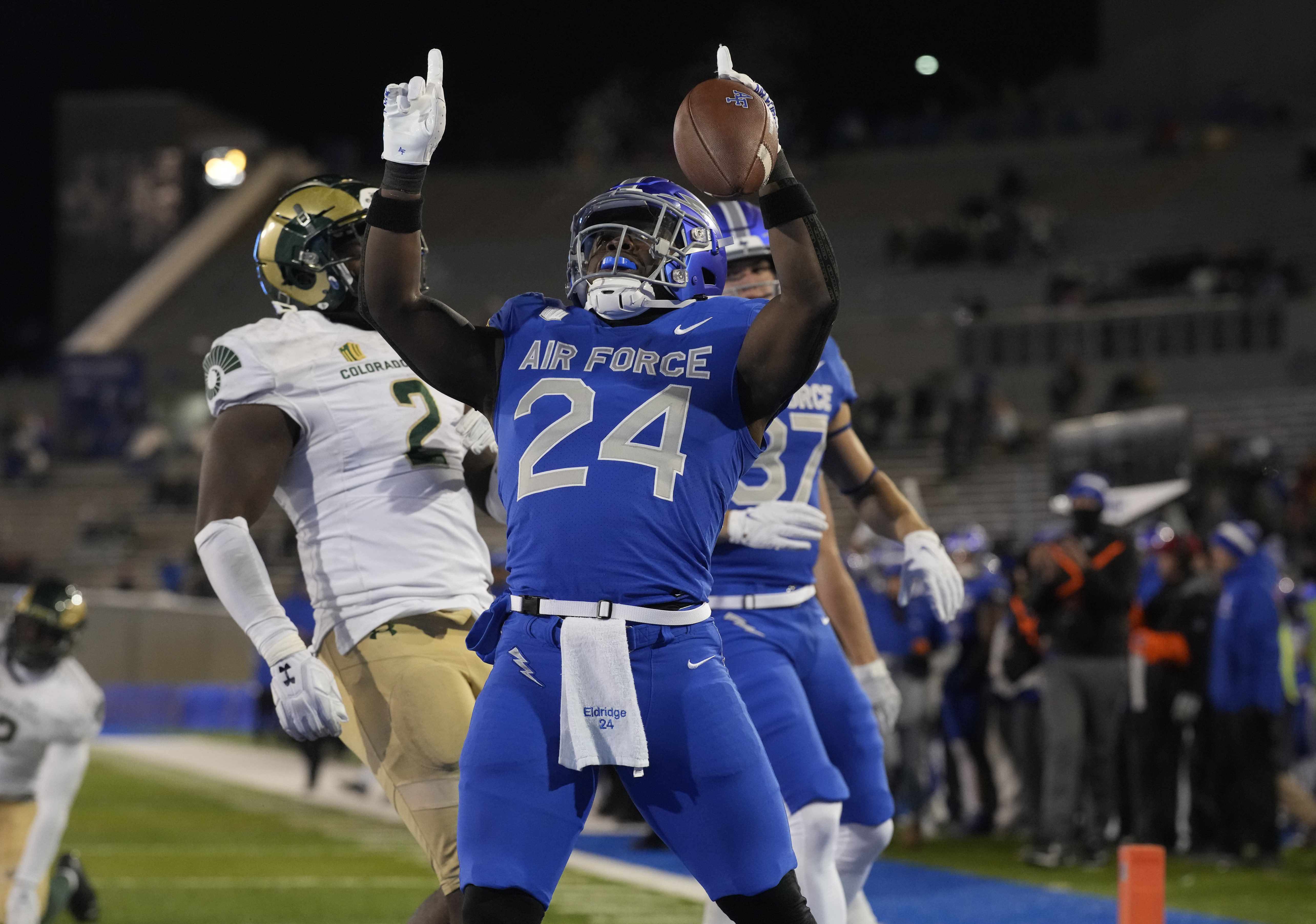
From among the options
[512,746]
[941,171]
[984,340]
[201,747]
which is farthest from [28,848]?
[941,171]

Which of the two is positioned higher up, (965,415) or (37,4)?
(37,4)

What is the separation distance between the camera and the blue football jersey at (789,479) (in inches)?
194

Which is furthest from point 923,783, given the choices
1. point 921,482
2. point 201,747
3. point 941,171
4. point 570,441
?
point 941,171

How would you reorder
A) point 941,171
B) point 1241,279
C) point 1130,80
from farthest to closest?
point 1130,80
point 941,171
point 1241,279

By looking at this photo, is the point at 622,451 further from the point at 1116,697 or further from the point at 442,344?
the point at 1116,697

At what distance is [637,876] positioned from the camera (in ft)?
30.4

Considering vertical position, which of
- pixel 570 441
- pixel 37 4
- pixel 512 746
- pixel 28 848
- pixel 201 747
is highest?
pixel 37 4

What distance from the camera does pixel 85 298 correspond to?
1582 inches

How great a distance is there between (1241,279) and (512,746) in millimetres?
24377

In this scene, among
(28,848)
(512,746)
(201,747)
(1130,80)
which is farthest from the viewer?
(1130,80)

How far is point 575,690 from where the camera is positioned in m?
3.30

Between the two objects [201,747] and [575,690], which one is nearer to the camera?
[575,690]

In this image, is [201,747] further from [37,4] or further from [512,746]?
[37,4]

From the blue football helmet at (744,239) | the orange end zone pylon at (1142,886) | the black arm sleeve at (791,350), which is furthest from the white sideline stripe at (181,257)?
the black arm sleeve at (791,350)
